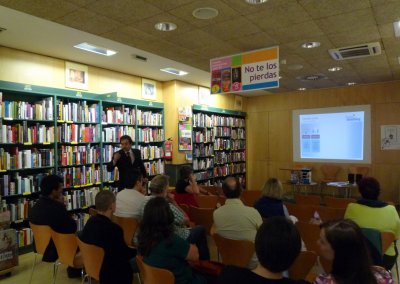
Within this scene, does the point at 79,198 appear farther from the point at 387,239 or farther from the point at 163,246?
the point at 387,239

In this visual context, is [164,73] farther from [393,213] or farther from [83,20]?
[393,213]

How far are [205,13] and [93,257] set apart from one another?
291 centimetres

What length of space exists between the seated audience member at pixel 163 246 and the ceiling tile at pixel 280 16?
106 inches

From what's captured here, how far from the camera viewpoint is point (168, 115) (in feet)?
24.0

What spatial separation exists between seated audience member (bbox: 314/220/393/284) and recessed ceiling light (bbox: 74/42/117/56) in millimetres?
4480

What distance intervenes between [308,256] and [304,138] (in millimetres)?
7491

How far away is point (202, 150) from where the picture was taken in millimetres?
8180

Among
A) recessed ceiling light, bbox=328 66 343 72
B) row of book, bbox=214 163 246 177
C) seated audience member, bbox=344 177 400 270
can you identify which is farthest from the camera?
row of book, bbox=214 163 246 177

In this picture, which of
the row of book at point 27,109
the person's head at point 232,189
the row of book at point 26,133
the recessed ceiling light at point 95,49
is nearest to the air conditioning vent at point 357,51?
the person's head at point 232,189

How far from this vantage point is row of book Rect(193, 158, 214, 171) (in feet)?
26.0

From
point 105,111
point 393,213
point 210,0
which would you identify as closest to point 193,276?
point 393,213

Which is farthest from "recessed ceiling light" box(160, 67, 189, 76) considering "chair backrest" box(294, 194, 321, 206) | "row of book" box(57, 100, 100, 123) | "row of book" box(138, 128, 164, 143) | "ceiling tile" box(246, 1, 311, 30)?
"chair backrest" box(294, 194, 321, 206)

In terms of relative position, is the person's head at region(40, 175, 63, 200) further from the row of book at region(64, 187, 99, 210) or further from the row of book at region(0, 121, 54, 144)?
the row of book at region(64, 187, 99, 210)

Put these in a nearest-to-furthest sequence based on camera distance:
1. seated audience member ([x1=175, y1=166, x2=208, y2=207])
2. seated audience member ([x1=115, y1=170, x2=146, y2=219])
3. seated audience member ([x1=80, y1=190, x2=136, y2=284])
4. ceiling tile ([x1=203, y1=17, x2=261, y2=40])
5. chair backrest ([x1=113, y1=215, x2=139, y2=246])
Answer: seated audience member ([x1=80, y1=190, x2=136, y2=284]) < chair backrest ([x1=113, y1=215, x2=139, y2=246]) < seated audience member ([x1=115, y1=170, x2=146, y2=219]) < ceiling tile ([x1=203, y1=17, x2=261, y2=40]) < seated audience member ([x1=175, y1=166, x2=208, y2=207])
